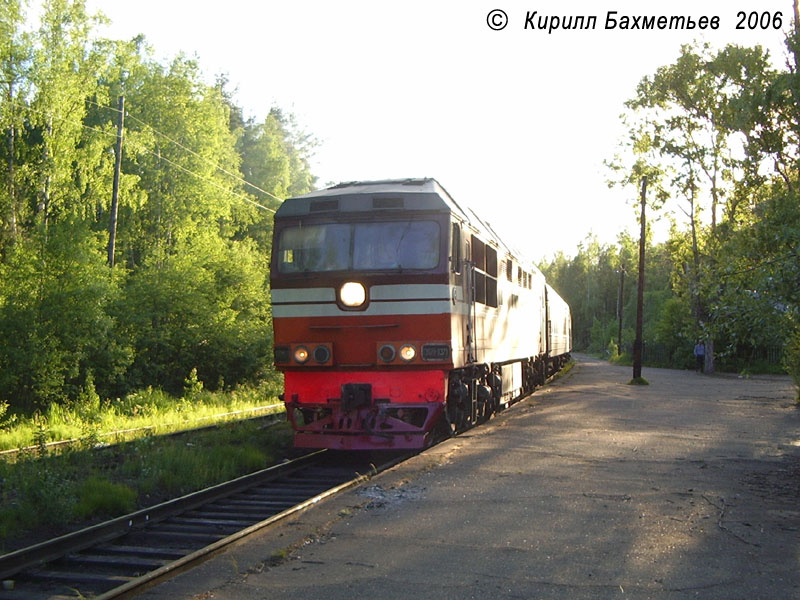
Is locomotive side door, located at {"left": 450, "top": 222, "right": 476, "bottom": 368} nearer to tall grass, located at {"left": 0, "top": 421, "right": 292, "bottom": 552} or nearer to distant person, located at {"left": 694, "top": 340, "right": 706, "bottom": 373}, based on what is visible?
tall grass, located at {"left": 0, "top": 421, "right": 292, "bottom": 552}

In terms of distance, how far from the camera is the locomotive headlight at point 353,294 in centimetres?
1080

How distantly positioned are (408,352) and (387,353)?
0.27m

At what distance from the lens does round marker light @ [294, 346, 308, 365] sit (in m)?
11.0

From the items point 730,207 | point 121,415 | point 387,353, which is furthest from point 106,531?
point 730,207

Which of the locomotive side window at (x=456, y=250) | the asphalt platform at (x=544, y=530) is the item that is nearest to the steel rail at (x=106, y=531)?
the asphalt platform at (x=544, y=530)

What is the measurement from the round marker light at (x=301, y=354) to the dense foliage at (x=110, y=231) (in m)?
10.3

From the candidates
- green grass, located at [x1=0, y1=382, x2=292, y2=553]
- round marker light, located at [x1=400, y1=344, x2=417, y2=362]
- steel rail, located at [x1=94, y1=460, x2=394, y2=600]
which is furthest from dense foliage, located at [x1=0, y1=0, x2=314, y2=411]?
steel rail, located at [x1=94, y1=460, x2=394, y2=600]

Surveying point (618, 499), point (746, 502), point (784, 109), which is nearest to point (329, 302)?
point (618, 499)

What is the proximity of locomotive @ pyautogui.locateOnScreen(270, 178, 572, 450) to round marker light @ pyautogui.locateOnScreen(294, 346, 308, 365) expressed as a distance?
13 mm

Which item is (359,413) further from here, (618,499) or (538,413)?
(538,413)

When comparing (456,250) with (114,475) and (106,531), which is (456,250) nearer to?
(114,475)

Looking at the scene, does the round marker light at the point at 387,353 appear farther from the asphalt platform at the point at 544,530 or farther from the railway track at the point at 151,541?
the railway track at the point at 151,541

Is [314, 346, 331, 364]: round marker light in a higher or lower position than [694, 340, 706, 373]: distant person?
higher

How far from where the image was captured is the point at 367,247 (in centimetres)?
1096
